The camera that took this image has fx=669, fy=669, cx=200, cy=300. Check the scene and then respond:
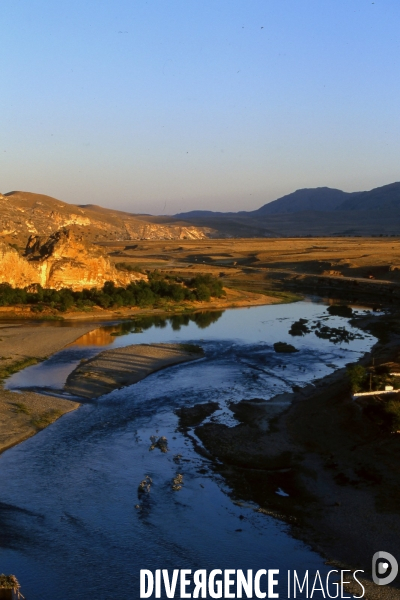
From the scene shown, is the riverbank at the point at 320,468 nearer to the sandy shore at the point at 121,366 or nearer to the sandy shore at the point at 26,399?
the sandy shore at the point at 26,399

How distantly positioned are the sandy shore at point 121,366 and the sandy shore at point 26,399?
194cm

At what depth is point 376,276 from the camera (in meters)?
68.0

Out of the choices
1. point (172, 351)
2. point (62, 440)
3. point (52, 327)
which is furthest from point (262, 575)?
point (52, 327)

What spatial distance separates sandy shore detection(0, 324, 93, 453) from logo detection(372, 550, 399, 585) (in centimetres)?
1122

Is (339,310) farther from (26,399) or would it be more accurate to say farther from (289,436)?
(26,399)

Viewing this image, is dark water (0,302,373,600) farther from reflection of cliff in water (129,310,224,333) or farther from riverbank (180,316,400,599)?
reflection of cliff in water (129,310,224,333)

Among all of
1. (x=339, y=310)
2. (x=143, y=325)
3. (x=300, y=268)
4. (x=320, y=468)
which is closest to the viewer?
(x=320, y=468)

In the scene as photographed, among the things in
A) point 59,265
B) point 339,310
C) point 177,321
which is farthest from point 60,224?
point 177,321

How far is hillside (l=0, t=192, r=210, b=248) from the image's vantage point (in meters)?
101

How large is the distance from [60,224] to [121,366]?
98.9 metres

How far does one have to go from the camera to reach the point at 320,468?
18.1 metres

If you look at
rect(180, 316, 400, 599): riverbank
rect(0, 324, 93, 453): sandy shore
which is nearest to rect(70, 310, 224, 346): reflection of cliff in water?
rect(0, 324, 93, 453): sandy shore

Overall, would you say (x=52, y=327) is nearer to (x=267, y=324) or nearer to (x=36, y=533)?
(x=267, y=324)

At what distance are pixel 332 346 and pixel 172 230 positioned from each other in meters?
142
